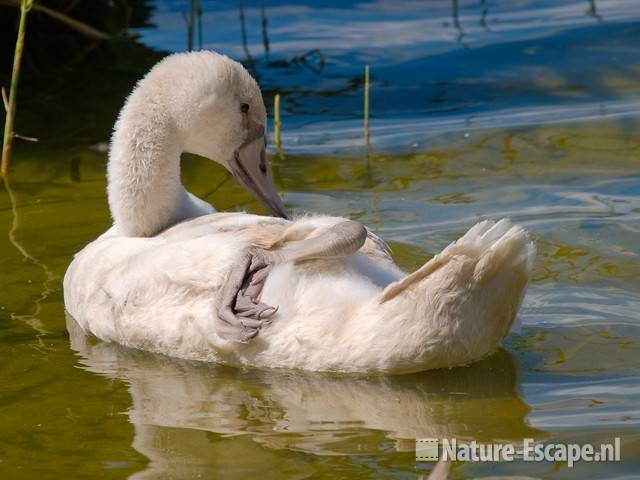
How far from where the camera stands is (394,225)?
22.3ft

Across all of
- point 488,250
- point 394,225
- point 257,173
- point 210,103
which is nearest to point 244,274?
point 488,250

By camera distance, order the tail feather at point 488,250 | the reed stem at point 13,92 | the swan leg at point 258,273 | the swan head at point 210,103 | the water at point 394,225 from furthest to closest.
Result: the reed stem at point 13,92, the swan head at point 210,103, the swan leg at point 258,273, the tail feather at point 488,250, the water at point 394,225

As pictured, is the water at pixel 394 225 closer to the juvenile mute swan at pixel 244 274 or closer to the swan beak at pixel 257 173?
the juvenile mute swan at pixel 244 274

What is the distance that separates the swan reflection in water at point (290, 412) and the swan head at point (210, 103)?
1.12 metres

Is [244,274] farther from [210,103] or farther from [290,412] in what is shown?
[210,103]

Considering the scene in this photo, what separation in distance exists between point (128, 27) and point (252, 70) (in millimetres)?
1685

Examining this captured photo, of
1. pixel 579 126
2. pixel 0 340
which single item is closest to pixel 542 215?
pixel 579 126

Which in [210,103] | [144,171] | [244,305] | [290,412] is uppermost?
[210,103]

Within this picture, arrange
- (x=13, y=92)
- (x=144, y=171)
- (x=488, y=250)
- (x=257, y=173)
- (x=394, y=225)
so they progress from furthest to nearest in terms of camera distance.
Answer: (x=13, y=92), (x=394, y=225), (x=257, y=173), (x=144, y=171), (x=488, y=250)

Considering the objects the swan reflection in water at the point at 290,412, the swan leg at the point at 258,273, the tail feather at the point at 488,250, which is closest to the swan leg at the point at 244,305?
the swan leg at the point at 258,273

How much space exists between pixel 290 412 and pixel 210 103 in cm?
171

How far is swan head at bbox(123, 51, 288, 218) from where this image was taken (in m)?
5.71

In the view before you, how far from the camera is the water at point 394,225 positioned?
4.35 meters

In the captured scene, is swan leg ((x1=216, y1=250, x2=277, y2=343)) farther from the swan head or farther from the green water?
the swan head
